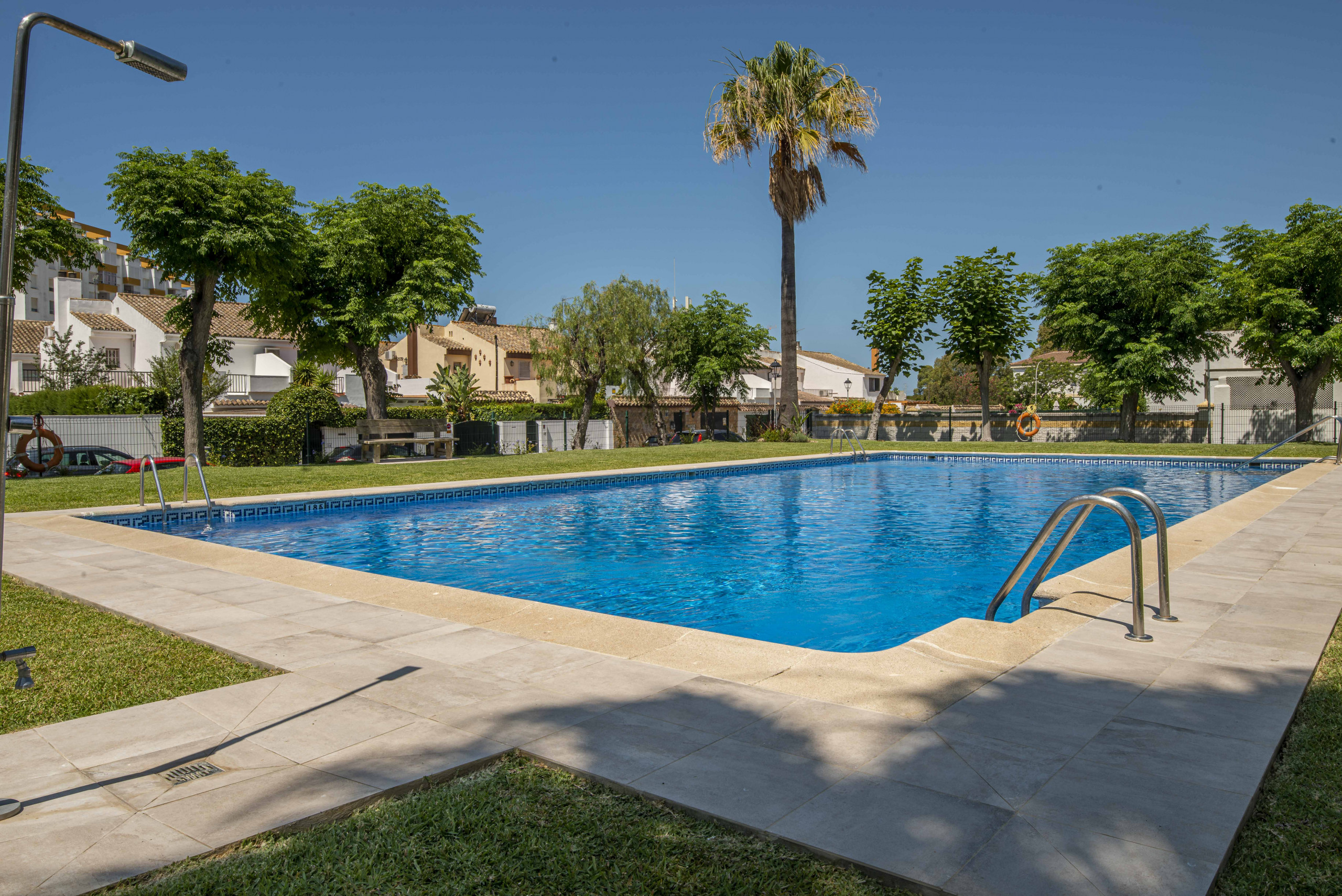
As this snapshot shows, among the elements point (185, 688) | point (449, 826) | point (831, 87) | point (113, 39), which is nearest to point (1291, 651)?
point (449, 826)

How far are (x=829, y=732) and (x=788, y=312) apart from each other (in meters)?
27.9

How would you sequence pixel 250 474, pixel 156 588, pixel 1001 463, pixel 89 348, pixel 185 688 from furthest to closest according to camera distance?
pixel 89 348 < pixel 1001 463 < pixel 250 474 < pixel 156 588 < pixel 185 688

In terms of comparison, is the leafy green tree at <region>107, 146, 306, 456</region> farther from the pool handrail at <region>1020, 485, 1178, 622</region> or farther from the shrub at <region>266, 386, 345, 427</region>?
the pool handrail at <region>1020, 485, 1178, 622</region>

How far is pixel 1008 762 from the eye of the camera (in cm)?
336

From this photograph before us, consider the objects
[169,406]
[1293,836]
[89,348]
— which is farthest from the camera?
[89,348]

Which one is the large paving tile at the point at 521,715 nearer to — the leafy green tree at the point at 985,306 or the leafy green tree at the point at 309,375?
the leafy green tree at the point at 309,375

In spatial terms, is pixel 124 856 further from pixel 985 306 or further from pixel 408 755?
pixel 985 306

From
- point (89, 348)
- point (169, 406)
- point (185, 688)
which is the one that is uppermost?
point (89, 348)

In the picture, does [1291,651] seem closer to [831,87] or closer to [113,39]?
[113,39]

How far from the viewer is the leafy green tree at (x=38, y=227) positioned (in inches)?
809

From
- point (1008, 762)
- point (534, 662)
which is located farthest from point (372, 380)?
point (1008, 762)

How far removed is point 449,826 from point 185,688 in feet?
8.21

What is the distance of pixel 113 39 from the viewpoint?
3.54 m

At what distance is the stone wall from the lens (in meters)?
33.8
